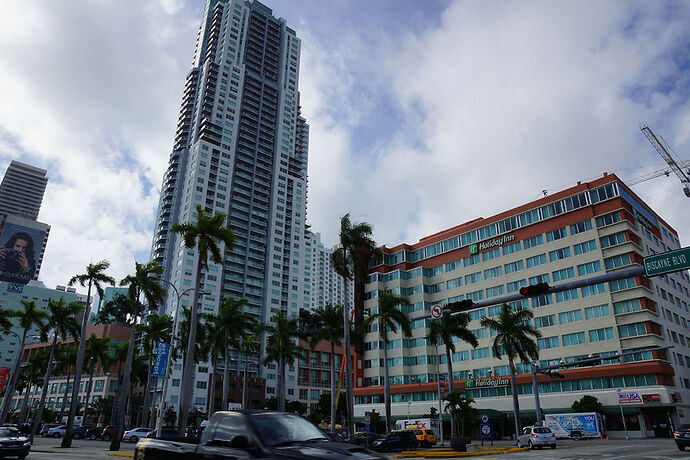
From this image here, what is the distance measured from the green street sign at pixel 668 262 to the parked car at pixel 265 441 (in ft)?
49.2

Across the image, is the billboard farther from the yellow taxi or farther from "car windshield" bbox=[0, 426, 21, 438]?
"car windshield" bbox=[0, 426, 21, 438]

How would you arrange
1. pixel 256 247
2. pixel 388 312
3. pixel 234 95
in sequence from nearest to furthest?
pixel 388 312, pixel 256 247, pixel 234 95

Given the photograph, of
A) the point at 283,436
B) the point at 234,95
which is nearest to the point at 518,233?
the point at 283,436

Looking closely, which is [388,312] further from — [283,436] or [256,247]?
[256,247]

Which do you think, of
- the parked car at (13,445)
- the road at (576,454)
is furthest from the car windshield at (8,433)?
the road at (576,454)

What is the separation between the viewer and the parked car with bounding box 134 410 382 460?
5.54 metres

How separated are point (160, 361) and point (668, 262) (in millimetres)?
32788

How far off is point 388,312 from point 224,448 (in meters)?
45.9

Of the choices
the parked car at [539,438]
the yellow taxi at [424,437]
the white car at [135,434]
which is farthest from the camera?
the white car at [135,434]

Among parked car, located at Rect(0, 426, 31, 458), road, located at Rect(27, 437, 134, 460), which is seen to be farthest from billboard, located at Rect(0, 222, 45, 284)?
parked car, located at Rect(0, 426, 31, 458)

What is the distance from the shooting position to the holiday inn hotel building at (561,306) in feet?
191

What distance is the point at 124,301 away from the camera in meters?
136

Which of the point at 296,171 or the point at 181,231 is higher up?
the point at 296,171

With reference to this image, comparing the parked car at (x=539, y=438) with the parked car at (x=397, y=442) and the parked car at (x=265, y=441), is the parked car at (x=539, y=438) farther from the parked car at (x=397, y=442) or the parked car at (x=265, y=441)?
the parked car at (x=265, y=441)
